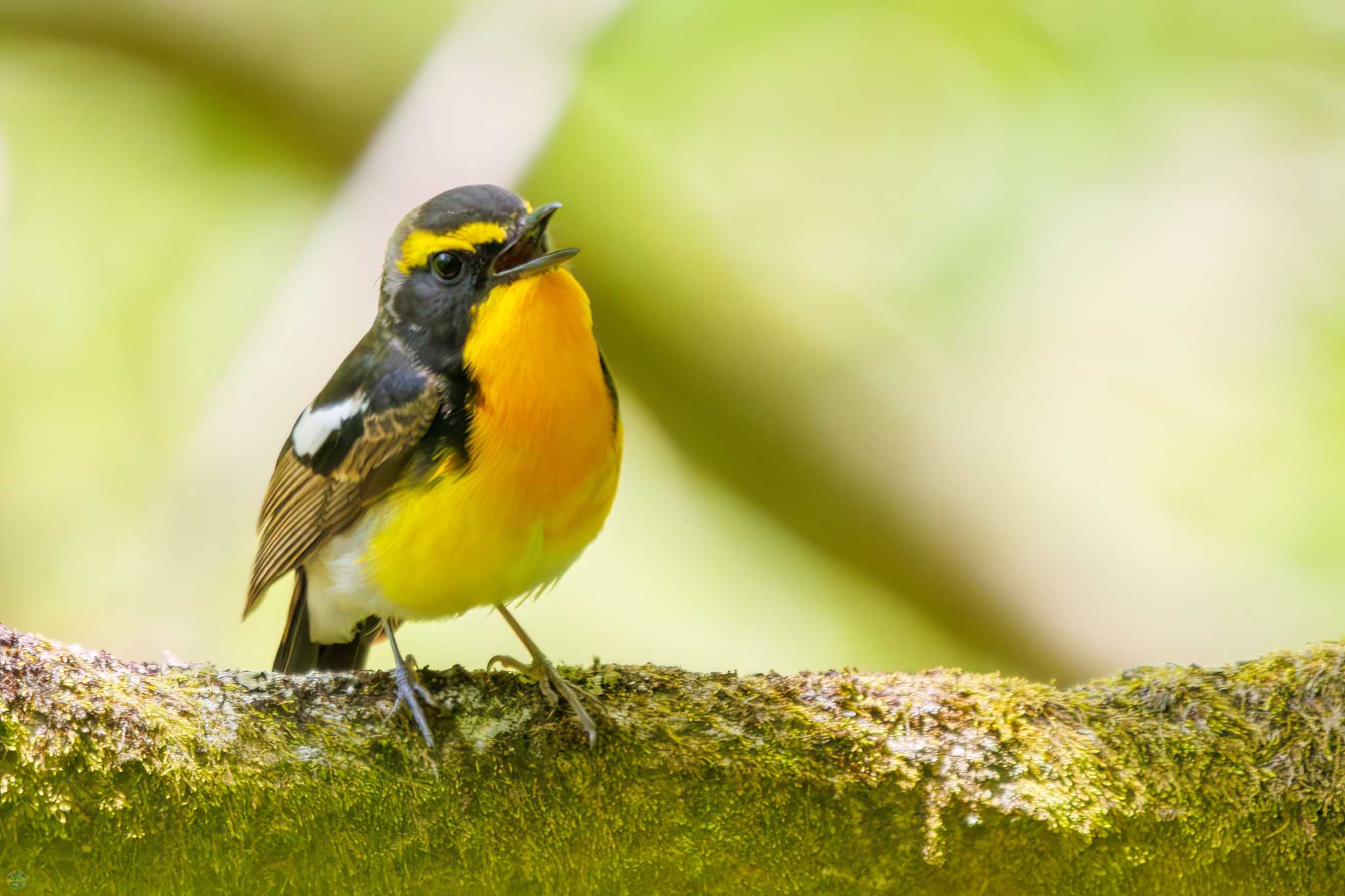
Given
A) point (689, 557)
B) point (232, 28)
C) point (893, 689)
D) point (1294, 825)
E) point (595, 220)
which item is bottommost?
point (1294, 825)

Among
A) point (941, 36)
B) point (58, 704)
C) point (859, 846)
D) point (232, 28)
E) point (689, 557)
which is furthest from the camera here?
point (689, 557)

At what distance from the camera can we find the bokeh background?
16.7ft

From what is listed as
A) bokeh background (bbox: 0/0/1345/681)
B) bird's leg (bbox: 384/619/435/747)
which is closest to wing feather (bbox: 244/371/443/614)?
bird's leg (bbox: 384/619/435/747)

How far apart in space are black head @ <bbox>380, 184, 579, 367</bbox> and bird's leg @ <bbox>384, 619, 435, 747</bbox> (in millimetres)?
806

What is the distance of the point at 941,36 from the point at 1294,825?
5334mm

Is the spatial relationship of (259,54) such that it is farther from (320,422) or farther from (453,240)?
(453,240)

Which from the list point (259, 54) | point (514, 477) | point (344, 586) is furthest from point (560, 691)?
point (259, 54)

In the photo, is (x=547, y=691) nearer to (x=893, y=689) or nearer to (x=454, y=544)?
(x=454, y=544)

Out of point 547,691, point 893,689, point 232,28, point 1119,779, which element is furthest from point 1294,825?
point 232,28

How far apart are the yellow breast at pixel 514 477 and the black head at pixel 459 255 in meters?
0.07

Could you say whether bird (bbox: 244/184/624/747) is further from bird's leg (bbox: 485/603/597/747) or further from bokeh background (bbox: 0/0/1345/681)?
bokeh background (bbox: 0/0/1345/681)

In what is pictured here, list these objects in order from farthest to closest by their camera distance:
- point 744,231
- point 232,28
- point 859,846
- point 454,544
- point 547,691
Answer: point 744,231 < point 232,28 < point 454,544 < point 547,691 < point 859,846

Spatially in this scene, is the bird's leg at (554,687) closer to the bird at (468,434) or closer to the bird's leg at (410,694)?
the bird at (468,434)

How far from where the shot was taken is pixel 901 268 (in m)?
6.46
